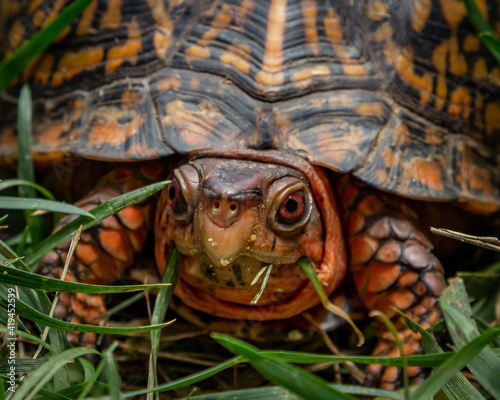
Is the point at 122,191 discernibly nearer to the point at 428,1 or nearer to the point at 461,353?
the point at 461,353

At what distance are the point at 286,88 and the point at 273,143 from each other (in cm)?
22

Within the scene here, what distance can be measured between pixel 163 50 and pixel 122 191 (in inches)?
21.3

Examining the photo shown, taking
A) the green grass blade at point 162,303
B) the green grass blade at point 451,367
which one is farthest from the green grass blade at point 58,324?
the green grass blade at point 451,367

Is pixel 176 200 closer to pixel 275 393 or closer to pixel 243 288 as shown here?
pixel 243 288

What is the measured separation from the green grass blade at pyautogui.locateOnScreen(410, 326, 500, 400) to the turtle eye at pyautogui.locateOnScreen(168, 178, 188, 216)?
2.59ft

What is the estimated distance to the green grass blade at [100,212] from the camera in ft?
5.01

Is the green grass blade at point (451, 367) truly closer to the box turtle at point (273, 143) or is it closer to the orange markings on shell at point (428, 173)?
the box turtle at point (273, 143)

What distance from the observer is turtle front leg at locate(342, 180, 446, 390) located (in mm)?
1700

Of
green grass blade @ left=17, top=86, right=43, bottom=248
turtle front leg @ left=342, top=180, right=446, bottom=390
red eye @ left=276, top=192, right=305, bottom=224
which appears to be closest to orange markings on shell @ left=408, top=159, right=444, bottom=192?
turtle front leg @ left=342, top=180, right=446, bottom=390

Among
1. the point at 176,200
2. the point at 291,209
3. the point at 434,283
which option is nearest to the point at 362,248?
the point at 434,283

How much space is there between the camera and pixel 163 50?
1883mm

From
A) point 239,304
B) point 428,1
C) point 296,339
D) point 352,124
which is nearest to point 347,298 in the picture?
point 296,339

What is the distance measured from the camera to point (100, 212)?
1543 millimetres

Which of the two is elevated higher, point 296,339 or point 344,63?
point 344,63
